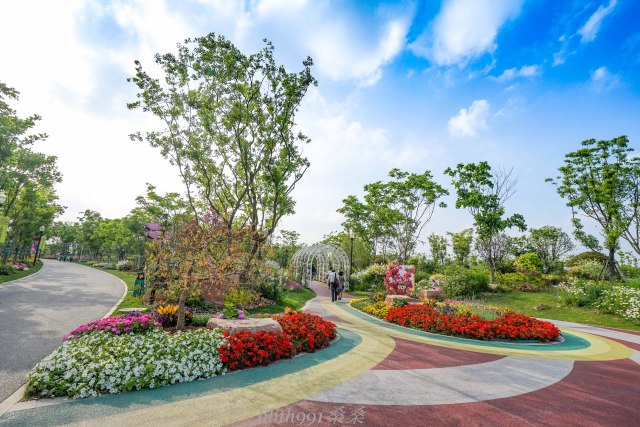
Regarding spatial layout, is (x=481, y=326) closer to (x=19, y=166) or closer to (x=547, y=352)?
(x=547, y=352)

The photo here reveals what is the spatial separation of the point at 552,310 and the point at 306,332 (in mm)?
14560

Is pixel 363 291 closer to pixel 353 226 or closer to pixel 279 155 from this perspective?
pixel 353 226

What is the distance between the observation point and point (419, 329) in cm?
945

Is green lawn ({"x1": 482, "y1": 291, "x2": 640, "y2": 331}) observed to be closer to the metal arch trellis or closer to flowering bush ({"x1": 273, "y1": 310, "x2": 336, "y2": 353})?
the metal arch trellis

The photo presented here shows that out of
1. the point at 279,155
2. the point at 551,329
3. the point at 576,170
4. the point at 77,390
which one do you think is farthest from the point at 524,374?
the point at 576,170

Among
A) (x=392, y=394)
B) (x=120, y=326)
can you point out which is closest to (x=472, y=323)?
(x=392, y=394)

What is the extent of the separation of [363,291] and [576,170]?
16729 mm

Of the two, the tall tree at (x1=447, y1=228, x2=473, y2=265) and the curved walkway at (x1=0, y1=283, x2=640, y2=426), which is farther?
the tall tree at (x1=447, y1=228, x2=473, y2=265)

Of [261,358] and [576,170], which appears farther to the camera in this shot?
[576,170]

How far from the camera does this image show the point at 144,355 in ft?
15.5

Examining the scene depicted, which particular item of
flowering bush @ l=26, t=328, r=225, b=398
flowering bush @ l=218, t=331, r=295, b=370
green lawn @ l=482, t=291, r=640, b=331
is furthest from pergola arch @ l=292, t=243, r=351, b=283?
flowering bush @ l=26, t=328, r=225, b=398

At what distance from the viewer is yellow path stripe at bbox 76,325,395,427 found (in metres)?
3.33

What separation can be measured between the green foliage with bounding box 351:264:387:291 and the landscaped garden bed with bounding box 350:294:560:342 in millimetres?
10739

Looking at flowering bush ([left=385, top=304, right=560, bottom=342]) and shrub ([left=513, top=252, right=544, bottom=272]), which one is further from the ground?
shrub ([left=513, top=252, right=544, bottom=272])
